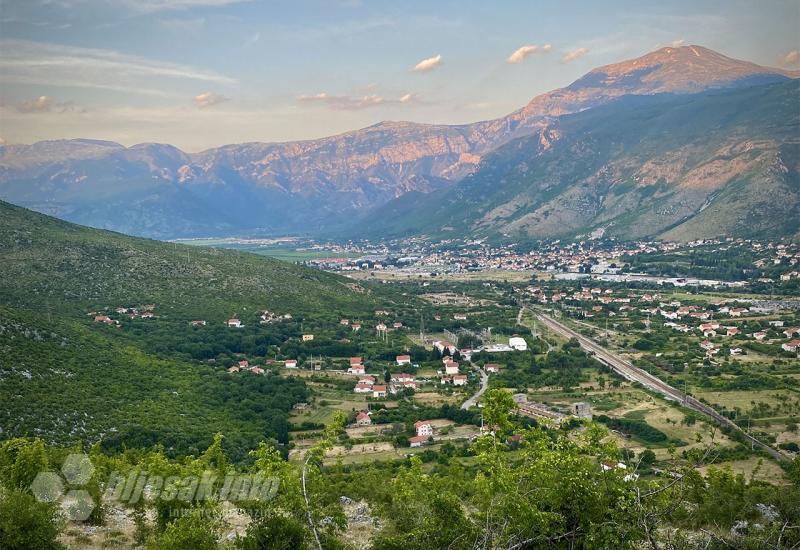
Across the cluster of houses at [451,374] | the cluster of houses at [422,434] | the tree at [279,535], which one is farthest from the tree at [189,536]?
the cluster of houses at [451,374]

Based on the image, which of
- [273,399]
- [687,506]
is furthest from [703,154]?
[687,506]

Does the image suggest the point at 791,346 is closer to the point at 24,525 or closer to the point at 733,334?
the point at 733,334

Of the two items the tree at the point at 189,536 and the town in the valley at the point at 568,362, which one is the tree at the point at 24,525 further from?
the town in the valley at the point at 568,362

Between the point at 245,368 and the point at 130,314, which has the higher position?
the point at 130,314

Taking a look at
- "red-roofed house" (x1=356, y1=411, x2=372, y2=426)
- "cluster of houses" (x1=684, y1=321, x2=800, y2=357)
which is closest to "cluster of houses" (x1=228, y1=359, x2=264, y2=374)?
"red-roofed house" (x1=356, y1=411, x2=372, y2=426)

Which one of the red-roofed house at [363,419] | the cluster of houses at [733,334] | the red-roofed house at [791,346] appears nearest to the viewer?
the red-roofed house at [363,419]

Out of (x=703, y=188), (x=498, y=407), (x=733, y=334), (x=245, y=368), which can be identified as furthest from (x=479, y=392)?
(x=703, y=188)

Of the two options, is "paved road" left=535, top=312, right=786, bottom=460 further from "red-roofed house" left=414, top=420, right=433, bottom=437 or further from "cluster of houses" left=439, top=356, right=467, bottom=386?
"red-roofed house" left=414, top=420, right=433, bottom=437
